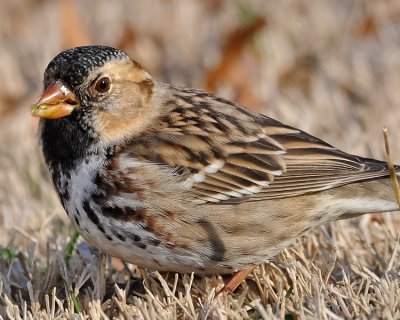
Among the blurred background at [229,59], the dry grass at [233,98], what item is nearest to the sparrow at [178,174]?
the dry grass at [233,98]

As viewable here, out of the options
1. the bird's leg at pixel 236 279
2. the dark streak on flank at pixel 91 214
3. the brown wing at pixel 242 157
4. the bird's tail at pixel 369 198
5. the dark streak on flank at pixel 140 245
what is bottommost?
the bird's leg at pixel 236 279

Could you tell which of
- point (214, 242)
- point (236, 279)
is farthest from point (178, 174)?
point (236, 279)

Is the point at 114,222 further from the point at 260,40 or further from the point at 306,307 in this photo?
the point at 260,40

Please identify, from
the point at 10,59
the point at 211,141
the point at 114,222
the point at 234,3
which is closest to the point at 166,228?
the point at 114,222

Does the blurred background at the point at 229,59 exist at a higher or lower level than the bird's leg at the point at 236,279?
higher

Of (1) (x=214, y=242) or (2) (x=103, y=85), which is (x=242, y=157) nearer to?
(1) (x=214, y=242)

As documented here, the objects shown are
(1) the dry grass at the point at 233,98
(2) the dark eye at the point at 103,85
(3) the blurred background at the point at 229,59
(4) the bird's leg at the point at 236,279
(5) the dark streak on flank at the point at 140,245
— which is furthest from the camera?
(3) the blurred background at the point at 229,59

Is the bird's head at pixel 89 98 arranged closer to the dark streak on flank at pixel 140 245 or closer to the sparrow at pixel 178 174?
the sparrow at pixel 178 174
